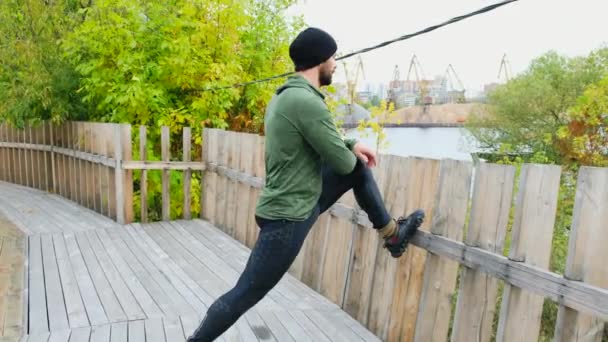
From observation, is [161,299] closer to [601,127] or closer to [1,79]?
[1,79]

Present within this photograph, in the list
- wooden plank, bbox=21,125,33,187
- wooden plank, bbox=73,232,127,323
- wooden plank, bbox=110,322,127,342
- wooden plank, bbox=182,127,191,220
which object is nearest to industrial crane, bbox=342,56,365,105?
wooden plank, bbox=182,127,191,220

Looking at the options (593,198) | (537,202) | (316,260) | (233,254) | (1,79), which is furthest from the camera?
(1,79)

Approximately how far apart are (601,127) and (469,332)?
67.7 ft

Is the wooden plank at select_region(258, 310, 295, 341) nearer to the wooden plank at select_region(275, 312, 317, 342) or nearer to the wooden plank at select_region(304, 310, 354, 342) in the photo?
the wooden plank at select_region(275, 312, 317, 342)

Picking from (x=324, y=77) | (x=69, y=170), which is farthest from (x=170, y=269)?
(x=69, y=170)

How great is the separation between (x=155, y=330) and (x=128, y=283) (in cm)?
90

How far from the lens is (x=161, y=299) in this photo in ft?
10.8

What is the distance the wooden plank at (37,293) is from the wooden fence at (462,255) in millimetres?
1833

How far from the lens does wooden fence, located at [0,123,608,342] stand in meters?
1.76

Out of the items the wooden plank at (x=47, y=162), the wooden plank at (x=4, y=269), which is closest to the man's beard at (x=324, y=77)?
the wooden plank at (x=4, y=269)

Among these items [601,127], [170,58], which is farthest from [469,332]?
[601,127]

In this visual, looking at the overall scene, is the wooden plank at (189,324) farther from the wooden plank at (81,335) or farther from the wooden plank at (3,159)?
the wooden plank at (3,159)

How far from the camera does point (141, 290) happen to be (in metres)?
3.44

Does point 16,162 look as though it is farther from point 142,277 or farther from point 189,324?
point 189,324
